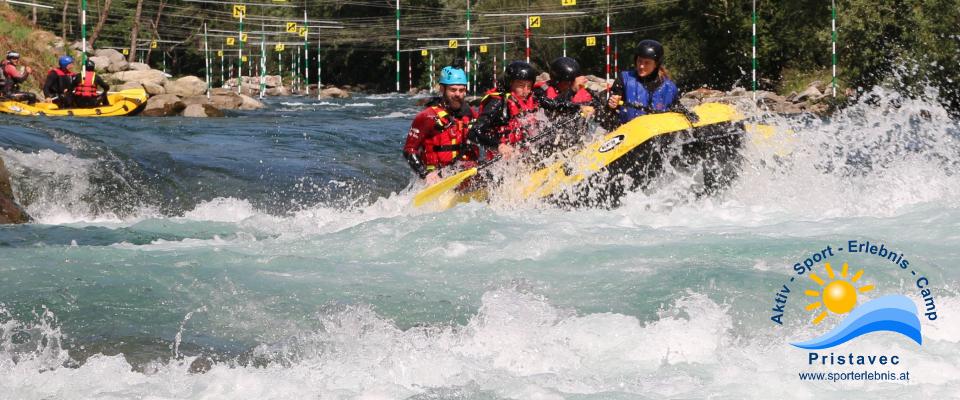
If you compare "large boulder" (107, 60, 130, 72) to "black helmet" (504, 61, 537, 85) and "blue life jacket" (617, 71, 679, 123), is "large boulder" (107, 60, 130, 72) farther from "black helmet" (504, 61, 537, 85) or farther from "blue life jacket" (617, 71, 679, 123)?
"blue life jacket" (617, 71, 679, 123)

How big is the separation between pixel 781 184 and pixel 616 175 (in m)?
1.31

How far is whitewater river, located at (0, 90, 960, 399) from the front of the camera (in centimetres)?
398

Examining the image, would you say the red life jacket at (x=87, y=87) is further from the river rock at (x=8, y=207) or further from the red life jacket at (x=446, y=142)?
the red life jacket at (x=446, y=142)

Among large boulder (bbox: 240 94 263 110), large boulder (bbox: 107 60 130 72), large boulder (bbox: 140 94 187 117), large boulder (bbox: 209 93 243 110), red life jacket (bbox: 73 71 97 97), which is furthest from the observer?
large boulder (bbox: 107 60 130 72)

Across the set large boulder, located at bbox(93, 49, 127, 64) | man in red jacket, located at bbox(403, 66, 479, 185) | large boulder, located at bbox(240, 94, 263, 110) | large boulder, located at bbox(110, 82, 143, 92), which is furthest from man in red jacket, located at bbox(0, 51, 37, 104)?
large boulder, located at bbox(93, 49, 127, 64)

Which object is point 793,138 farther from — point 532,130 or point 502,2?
point 502,2

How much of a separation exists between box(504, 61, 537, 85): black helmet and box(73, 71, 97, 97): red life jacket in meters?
11.4

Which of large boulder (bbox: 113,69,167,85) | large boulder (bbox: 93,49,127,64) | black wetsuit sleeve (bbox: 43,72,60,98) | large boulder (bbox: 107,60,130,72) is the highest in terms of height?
large boulder (bbox: 93,49,127,64)

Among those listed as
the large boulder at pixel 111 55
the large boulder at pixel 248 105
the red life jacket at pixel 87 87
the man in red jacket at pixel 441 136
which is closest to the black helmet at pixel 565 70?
the man in red jacket at pixel 441 136

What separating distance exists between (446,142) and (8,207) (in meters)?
3.37

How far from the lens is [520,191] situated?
8070 millimetres

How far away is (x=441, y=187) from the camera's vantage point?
8312mm

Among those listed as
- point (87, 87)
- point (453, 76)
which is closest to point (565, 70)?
point (453, 76)

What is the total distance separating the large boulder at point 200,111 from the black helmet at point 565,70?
11.8m
